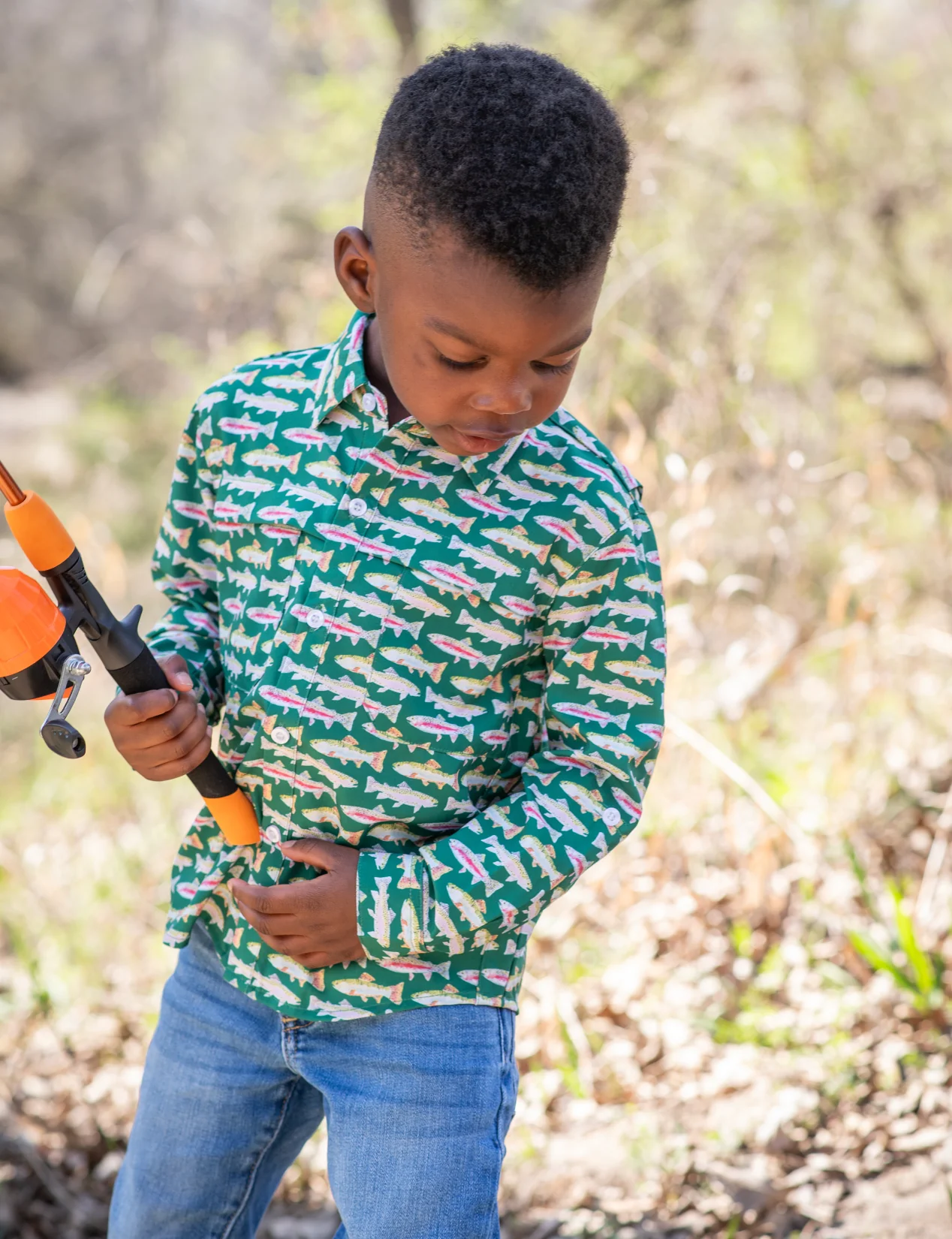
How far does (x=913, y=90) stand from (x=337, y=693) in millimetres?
6124

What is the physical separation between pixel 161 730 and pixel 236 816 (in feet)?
0.49

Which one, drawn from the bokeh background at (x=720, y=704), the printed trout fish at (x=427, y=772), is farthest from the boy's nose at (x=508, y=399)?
the bokeh background at (x=720, y=704)

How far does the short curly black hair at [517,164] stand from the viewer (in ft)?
4.14

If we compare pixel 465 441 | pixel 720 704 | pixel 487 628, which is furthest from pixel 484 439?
pixel 720 704

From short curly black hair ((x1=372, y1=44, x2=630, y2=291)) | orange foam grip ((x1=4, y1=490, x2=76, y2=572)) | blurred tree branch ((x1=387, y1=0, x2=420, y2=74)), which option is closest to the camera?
short curly black hair ((x1=372, y1=44, x2=630, y2=291))

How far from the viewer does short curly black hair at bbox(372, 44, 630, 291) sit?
4.14 feet

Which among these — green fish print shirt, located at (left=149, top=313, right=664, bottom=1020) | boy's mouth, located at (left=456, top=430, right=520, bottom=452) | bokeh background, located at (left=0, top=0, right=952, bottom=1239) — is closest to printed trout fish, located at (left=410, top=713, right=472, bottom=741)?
green fish print shirt, located at (left=149, top=313, right=664, bottom=1020)

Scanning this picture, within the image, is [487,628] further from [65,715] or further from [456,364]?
[65,715]

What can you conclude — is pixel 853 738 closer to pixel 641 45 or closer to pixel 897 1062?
pixel 897 1062

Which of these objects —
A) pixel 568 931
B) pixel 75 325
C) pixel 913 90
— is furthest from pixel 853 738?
pixel 75 325

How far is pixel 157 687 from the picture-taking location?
1.47 metres

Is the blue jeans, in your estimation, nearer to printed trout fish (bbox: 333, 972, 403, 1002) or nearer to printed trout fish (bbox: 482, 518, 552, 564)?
printed trout fish (bbox: 333, 972, 403, 1002)

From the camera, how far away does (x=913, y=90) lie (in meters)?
6.32

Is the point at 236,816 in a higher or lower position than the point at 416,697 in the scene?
lower
